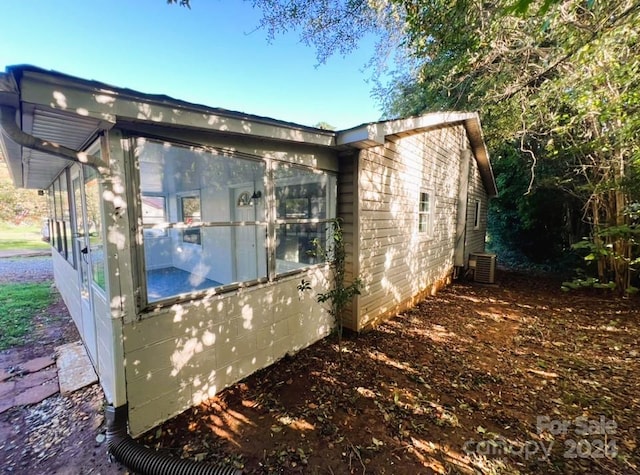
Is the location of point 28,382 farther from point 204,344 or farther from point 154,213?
point 154,213

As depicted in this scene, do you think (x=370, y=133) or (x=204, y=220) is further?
(x=370, y=133)

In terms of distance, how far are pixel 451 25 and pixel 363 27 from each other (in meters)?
2.37

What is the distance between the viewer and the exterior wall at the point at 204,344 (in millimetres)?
2271

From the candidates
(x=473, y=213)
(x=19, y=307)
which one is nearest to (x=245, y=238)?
(x=19, y=307)

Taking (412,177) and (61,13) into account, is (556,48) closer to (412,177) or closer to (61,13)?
(412,177)

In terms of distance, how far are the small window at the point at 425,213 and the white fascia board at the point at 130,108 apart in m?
4.09

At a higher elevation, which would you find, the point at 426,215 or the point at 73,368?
the point at 426,215

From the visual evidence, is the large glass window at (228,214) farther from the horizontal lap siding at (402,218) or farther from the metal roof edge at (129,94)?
the horizontal lap siding at (402,218)

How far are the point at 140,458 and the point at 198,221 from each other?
206 centimetres

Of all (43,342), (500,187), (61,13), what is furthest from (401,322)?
(500,187)

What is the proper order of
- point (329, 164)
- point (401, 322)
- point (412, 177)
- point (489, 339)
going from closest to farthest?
point (329, 164) → point (489, 339) → point (401, 322) → point (412, 177)

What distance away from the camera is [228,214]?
3.56 metres

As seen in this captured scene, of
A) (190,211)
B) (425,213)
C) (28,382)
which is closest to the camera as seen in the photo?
(28,382)

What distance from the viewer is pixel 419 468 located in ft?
6.64
